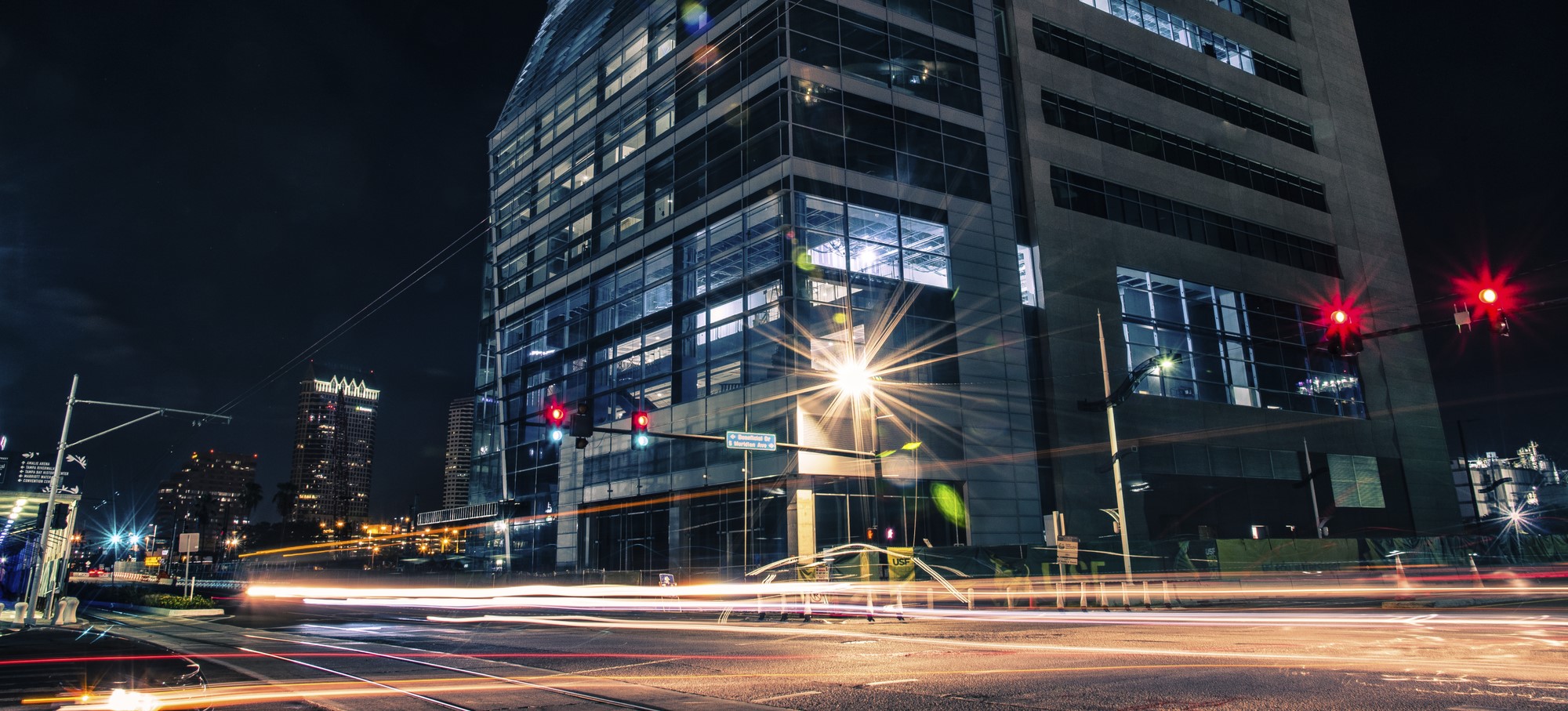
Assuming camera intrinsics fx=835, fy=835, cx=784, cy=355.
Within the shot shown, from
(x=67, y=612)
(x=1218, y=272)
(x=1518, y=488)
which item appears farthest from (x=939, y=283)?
(x=1518, y=488)

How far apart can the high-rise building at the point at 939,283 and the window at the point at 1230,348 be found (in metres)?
0.18

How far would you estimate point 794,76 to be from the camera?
37.7 metres

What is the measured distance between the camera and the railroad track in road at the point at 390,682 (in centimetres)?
880

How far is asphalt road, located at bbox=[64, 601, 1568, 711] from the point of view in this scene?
8.52 meters

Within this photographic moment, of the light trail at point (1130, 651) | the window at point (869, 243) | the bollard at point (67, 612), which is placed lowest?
the light trail at point (1130, 651)

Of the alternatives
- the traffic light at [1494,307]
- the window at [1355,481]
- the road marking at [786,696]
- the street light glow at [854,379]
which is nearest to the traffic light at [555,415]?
the street light glow at [854,379]

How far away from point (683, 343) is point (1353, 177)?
4651 centimetres

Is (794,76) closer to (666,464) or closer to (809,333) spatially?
(809,333)

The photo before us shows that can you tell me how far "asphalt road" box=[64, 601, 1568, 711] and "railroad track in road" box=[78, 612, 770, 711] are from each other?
2.0 inches

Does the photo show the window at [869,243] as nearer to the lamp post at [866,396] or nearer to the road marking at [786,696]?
the lamp post at [866,396]

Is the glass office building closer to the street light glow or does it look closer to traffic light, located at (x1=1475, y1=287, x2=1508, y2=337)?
the street light glow

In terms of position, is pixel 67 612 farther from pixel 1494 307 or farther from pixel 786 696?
pixel 1494 307

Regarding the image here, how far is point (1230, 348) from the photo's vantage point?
153ft

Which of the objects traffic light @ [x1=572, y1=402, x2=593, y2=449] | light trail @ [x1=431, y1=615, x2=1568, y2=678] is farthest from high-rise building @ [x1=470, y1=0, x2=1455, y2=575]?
traffic light @ [x1=572, y1=402, x2=593, y2=449]
